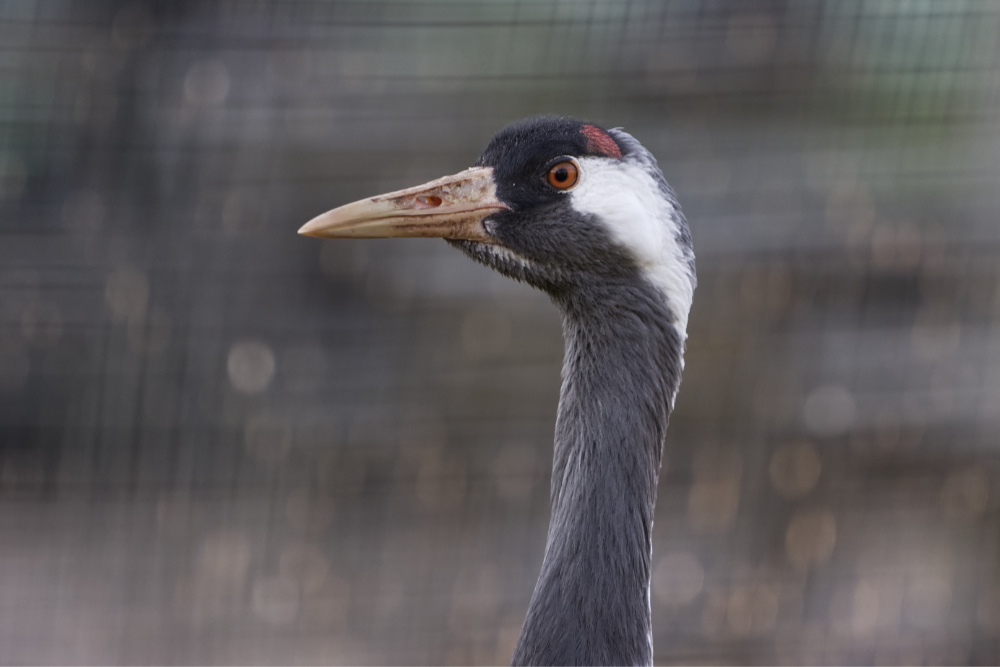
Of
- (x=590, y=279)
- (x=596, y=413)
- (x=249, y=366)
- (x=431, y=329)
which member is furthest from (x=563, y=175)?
(x=249, y=366)

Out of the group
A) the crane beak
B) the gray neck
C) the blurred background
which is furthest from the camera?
the blurred background

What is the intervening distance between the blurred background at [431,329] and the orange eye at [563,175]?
5.05 feet

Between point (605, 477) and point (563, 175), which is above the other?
point (563, 175)

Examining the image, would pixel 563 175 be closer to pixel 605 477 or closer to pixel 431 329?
pixel 605 477

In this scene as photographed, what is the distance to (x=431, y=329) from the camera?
10.8ft

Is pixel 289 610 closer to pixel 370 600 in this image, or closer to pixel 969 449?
pixel 370 600

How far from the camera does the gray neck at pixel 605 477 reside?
61.4 inches

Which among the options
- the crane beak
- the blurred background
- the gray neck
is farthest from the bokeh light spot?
the gray neck

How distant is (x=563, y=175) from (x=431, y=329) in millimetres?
1644

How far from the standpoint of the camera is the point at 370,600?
11.5 ft

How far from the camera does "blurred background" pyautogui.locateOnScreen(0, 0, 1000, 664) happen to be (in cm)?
320

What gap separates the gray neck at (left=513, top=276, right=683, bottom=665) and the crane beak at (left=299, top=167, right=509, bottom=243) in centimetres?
21

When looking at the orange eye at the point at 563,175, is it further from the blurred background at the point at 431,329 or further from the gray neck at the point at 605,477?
the blurred background at the point at 431,329

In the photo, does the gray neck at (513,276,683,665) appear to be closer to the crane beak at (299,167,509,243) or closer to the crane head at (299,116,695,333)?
the crane head at (299,116,695,333)
